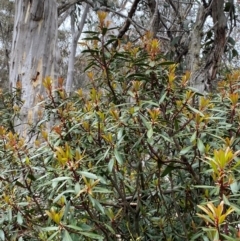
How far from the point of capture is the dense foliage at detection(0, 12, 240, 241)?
3.74 ft

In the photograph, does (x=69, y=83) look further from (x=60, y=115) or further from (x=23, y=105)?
(x=60, y=115)

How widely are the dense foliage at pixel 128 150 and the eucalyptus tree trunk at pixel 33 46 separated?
161 cm

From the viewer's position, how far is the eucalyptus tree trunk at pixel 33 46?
306 cm

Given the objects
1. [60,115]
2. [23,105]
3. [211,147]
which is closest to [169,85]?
[211,147]

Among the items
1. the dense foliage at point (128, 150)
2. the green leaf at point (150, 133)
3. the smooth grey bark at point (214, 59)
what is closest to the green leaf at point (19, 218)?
the dense foliage at point (128, 150)

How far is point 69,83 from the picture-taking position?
1139 cm

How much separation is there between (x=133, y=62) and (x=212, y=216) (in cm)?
70

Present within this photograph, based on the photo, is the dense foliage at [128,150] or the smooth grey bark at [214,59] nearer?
the dense foliage at [128,150]

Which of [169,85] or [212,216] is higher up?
[169,85]

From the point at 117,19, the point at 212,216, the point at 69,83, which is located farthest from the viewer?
the point at 69,83

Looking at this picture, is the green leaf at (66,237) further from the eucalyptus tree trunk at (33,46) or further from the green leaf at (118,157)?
the eucalyptus tree trunk at (33,46)

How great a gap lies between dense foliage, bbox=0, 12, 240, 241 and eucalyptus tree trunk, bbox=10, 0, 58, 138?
1614 millimetres

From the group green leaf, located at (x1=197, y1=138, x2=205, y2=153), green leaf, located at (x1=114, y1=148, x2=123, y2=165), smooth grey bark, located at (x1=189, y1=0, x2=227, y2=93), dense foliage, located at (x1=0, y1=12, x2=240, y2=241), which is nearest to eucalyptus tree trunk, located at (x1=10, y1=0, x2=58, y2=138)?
smooth grey bark, located at (x1=189, y1=0, x2=227, y2=93)

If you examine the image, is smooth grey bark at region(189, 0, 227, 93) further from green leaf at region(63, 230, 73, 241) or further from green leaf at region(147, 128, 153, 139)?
green leaf at region(63, 230, 73, 241)
